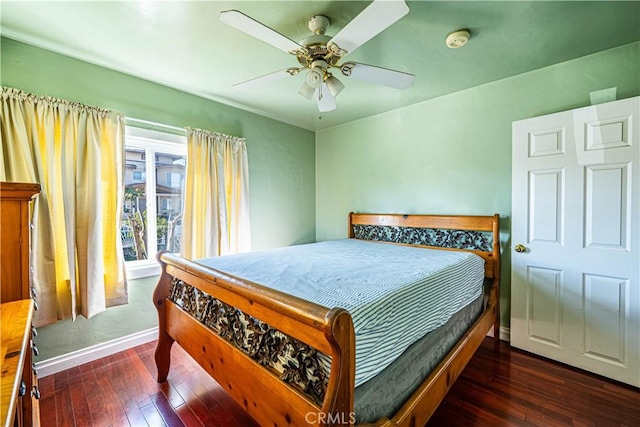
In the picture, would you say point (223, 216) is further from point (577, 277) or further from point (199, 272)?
point (577, 277)

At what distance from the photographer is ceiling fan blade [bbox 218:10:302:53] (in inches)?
49.1

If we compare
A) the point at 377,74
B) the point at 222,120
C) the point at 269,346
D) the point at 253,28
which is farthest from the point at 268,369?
the point at 222,120

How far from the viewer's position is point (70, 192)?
2.10 meters

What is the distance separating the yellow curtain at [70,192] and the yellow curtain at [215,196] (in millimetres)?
588

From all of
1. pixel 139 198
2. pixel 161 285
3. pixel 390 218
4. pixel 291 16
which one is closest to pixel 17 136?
pixel 139 198

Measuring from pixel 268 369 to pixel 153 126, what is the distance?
2.52m

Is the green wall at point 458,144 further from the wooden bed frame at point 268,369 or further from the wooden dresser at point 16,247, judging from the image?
the wooden dresser at point 16,247

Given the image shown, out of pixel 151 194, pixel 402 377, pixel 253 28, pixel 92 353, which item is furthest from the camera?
pixel 151 194

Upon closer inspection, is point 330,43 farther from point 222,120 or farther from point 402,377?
point 222,120

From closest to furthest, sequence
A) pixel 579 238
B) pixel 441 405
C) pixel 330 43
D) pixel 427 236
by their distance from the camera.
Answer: pixel 330 43
pixel 441 405
pixel 579 238
pixel 427 236

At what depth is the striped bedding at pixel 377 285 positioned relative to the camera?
1141 millimetres

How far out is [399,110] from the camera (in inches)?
130

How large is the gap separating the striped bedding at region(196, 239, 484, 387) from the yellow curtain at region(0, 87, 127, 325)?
964mm

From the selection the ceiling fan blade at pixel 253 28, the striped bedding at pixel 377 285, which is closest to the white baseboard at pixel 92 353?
the striped bedding at pixel 377 285
